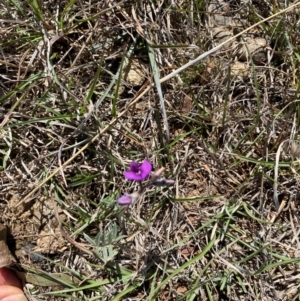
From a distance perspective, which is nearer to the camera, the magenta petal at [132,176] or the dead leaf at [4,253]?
the magenta petal at [132,176]

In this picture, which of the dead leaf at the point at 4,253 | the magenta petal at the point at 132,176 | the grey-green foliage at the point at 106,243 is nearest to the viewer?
the magenta petal at the point at 132,176

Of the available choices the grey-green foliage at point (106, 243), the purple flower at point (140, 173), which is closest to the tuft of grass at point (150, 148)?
the grey-green foliage at point (106, 243)

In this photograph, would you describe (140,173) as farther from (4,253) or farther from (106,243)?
(4,253)

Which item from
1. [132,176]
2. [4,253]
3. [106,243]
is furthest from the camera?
[4,253]

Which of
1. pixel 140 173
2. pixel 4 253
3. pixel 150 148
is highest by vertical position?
pixel 140 173

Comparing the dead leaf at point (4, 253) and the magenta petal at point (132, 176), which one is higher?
the magenta petal at point (132, 176)

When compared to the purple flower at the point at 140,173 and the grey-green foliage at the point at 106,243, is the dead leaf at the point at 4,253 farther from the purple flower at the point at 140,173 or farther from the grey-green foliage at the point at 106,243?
the purple flower at the point at 140,173

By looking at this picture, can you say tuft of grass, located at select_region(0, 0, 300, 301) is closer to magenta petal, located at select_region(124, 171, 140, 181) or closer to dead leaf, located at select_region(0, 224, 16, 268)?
dead leaf, located at select_region(0, 224, 16, 268)

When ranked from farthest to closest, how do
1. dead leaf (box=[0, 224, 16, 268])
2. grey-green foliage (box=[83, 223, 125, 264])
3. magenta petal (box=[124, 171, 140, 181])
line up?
dead leaf (box=[0, 224, 16, 268]) < grey-green foliage (box=[83, 223, 125, 264]) < magenta petal (box=[124, 171, 140, 181])

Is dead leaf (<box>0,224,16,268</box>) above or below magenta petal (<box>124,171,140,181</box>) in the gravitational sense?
below

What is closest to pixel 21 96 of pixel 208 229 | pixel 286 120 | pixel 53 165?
pixel 53 165

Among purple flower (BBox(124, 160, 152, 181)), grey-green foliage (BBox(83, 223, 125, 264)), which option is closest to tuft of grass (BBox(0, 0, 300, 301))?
grey-green foliage (BBox(83, 223, 125, 264))

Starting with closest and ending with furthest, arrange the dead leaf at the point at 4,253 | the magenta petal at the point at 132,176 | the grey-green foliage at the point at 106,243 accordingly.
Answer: the magenta petal at the point at 132,176, the grey-green foliage at the point at 106,243, the dead leaf at the point at 4,253

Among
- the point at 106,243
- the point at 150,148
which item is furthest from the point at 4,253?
the point at 150,148
